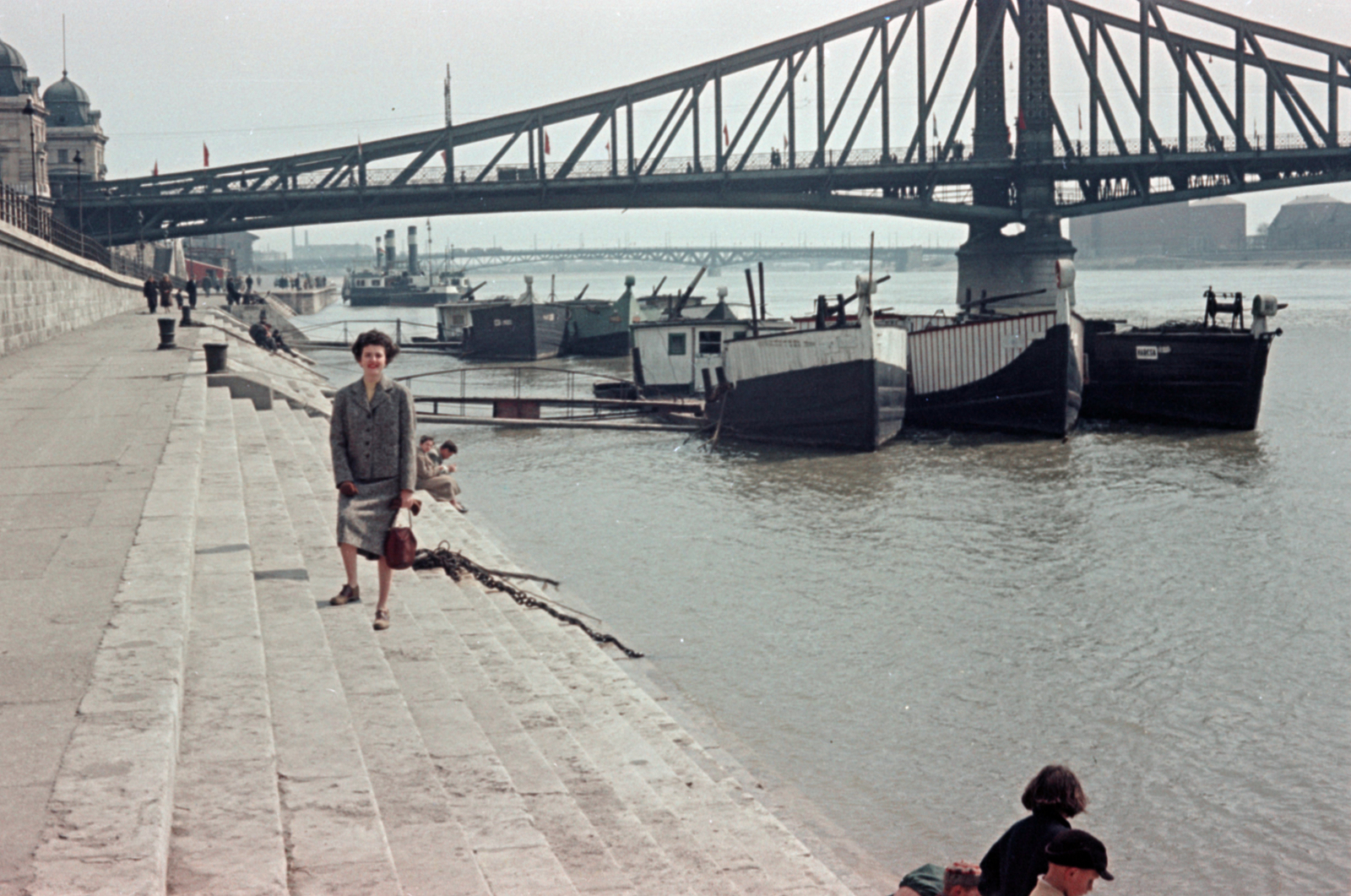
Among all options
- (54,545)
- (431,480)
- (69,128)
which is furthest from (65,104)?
(54,545)

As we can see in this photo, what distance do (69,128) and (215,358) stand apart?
4940 inches

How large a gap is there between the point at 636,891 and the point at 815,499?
677 inches

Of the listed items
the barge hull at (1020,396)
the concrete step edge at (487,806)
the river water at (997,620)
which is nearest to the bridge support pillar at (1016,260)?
the barge hull at (1020,396)

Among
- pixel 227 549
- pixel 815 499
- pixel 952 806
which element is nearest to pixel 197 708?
pixel 227 549

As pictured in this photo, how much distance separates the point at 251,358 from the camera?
3472 cm

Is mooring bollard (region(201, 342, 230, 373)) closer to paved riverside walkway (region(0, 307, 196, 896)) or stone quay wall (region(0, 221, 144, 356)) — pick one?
paved riverside walkway (region(0, 307, 196, 896))

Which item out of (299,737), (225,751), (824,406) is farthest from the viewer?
(824,406)

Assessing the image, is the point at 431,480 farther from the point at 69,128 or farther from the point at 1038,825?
the point at 69,128

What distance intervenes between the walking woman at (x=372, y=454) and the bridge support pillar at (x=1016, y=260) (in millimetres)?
81576

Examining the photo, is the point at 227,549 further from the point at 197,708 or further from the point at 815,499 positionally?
the point at 815,499

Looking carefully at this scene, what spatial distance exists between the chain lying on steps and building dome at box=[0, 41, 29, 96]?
110 meters

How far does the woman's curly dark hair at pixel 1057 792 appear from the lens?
364 cm

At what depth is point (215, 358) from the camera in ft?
74.5

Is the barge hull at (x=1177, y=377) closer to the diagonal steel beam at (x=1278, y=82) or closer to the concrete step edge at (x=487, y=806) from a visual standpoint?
the concrete step edge at (x=487, y=806)
